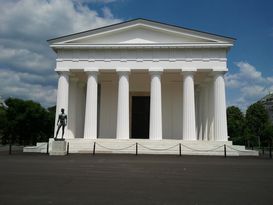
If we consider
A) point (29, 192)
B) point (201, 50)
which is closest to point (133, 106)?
point (201, 50)

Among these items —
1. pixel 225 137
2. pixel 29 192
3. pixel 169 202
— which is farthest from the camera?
pixel 225 137

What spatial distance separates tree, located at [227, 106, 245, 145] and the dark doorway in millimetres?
34853

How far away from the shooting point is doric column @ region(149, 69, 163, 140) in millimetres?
29969

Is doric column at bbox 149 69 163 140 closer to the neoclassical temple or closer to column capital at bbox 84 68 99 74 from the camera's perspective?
the neoclassical temple

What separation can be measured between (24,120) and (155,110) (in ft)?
131

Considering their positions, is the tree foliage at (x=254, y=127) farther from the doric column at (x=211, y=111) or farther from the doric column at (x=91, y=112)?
the doric column at (x=91, y=112)

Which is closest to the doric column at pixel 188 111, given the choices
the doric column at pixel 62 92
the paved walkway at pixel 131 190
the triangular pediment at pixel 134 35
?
the triangular pediment at pixel 134 35

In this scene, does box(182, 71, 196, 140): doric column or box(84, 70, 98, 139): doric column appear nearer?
box(182, 71, 196, 140): doric column

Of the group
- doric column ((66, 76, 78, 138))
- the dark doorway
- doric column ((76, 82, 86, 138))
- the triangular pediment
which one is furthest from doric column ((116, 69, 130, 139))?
the dark doorway

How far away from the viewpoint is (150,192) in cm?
792

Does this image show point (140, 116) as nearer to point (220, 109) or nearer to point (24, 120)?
point (220, 109)

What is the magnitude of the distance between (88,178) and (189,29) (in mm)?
25663

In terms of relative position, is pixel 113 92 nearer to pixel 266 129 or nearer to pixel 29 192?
pixel 29 192

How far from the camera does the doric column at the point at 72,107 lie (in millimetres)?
33856
